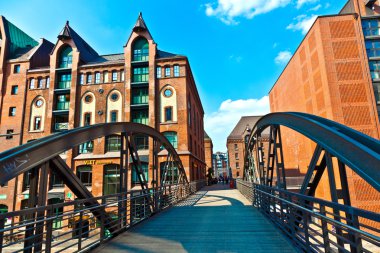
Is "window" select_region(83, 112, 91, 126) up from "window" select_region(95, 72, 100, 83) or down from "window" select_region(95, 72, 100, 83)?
down

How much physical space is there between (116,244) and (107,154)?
21.0 meters

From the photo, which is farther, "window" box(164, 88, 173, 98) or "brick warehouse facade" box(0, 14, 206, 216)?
"window" box(164, 88, 173, 98)

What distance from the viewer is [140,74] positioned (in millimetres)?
26922

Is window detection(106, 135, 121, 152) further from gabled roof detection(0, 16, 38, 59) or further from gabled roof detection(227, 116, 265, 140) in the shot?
gabled roof detection(227, 116, 265, 140)

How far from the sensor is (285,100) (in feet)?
122

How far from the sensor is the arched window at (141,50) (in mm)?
27391

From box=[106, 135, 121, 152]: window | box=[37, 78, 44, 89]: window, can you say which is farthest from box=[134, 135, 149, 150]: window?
box=[37, 78, 44, 89]: window

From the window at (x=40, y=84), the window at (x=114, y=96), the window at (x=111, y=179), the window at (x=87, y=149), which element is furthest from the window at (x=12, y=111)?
the window at (x=111, y=179)

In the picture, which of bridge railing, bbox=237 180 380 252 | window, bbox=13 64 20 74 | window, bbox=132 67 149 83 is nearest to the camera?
bridge railing, bbox=237 180 380 252

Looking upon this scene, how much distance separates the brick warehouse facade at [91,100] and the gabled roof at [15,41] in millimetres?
264

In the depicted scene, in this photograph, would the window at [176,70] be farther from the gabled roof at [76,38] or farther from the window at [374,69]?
the window at [374,69]

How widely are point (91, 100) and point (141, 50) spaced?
811 cm

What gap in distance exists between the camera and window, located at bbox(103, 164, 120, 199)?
24281 millimetres

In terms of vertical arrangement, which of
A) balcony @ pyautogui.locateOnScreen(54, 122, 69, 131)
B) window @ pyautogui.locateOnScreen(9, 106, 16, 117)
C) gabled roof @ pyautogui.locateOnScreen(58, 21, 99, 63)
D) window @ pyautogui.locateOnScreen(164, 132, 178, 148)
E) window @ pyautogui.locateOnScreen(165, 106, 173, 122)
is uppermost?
gabled roof @ pyautogui.locateOnScreen(58, 21, 99, 63)
